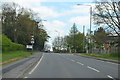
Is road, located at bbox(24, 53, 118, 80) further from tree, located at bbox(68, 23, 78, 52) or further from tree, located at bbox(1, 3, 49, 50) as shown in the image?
tree, located at bbox(68, 23, 78, 52)

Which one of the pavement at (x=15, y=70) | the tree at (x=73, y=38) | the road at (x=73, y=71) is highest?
the tree at (x=73, y=38)

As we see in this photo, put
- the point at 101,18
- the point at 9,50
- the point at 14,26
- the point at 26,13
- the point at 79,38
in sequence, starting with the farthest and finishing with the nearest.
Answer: the point at 79,38 < the point at 26,13 < the point at 14,26 < the point at 101,18 < the point at 9,50

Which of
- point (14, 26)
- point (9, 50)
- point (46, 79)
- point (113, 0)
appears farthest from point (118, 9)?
point (46, 79)

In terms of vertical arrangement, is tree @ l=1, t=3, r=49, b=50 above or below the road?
above

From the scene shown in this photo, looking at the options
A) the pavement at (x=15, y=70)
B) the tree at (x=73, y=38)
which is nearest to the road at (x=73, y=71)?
the pavement at (x=15, y=70)

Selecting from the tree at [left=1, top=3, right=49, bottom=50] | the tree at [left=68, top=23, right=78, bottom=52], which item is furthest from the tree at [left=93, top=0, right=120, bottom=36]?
the tree at [left=68, top=23, right=78, bottom=52]

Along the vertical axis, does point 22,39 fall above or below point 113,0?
below

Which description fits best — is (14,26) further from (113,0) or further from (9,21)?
(113,0)

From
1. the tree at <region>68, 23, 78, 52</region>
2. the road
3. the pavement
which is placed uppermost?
the tree at <region>68, 23, 78, 52</region>

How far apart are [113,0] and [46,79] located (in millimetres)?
43663

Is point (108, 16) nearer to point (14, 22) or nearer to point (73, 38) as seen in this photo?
point (14, 22)

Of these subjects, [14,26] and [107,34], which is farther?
[14,26]

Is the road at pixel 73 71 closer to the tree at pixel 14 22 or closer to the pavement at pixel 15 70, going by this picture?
the pavement at pixel 15 70

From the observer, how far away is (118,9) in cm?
5606
